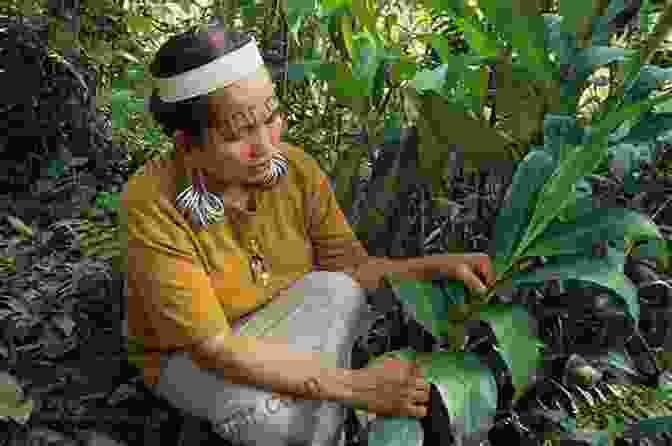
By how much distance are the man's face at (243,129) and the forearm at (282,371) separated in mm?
297

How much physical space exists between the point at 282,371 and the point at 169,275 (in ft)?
0.82

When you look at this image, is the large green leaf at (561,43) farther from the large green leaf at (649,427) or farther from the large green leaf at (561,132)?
the large green leaf at (649,427)

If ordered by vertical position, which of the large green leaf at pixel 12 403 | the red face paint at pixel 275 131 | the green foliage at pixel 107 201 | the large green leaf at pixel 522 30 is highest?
the large green leaf at pixel 522 30

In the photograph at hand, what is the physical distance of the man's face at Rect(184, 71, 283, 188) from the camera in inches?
45.0

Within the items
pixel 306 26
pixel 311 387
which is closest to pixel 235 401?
pixel 311 387

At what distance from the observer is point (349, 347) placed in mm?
1424

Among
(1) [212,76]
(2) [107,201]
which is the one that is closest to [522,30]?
(1) [212,76]

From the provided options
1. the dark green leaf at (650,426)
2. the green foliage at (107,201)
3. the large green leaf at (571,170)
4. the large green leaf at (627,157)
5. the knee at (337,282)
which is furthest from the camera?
the green foliage at (107,201)

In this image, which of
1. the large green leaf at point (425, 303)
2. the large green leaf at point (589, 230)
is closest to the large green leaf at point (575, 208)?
the large green leaf at point (589, 230)

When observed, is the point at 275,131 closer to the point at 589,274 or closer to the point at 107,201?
the point at 589,274

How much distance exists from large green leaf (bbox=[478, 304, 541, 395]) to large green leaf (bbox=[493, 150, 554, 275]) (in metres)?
0.07

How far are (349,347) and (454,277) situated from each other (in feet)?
1.00

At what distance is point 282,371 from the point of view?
1.20 metres

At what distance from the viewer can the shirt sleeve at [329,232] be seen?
1.42 meters
